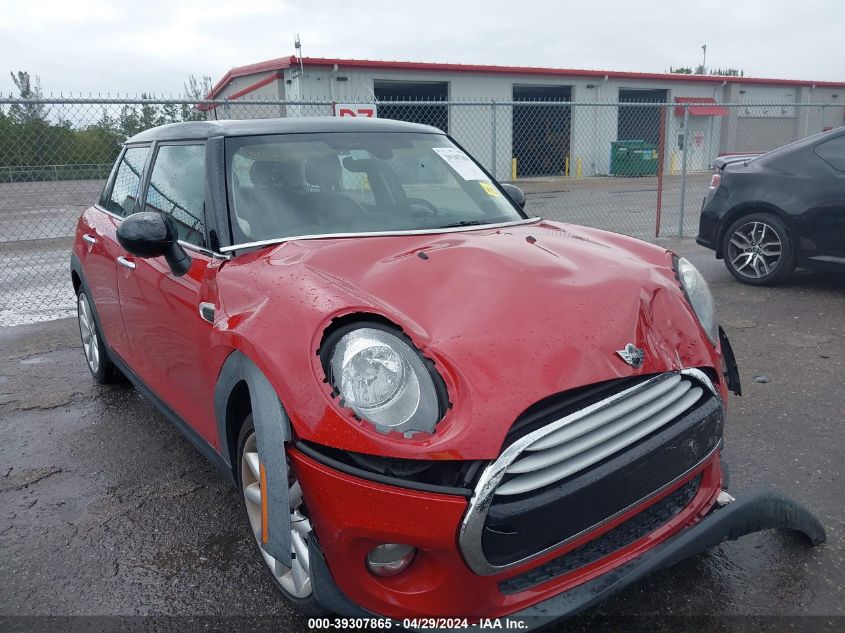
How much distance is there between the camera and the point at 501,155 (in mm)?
23312

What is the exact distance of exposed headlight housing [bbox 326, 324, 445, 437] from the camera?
183 centimetres

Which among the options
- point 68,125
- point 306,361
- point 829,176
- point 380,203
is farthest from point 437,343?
point 68,125

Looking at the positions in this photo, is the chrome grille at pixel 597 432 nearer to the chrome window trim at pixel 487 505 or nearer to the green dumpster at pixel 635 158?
the chrome window trim at pixel 487 505

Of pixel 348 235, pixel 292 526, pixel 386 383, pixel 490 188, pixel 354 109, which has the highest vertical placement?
pixel 354 109

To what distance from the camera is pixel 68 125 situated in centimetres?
837

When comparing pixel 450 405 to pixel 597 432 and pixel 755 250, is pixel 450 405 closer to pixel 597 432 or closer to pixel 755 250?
pixel 597 432

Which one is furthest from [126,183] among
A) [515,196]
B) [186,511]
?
[515,196]

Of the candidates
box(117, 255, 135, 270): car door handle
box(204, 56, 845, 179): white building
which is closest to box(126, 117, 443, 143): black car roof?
box(117, 255, 135, 270): car door handle

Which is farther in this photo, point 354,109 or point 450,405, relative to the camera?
point 354,109

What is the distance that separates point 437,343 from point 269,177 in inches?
56.5

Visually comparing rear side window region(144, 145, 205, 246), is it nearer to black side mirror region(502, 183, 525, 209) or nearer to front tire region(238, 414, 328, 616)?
front tire region(238, 414, 328, 616)

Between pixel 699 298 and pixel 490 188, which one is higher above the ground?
pixel 490 188

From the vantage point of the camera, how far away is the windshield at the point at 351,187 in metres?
2.86

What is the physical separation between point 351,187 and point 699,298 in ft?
5.09
